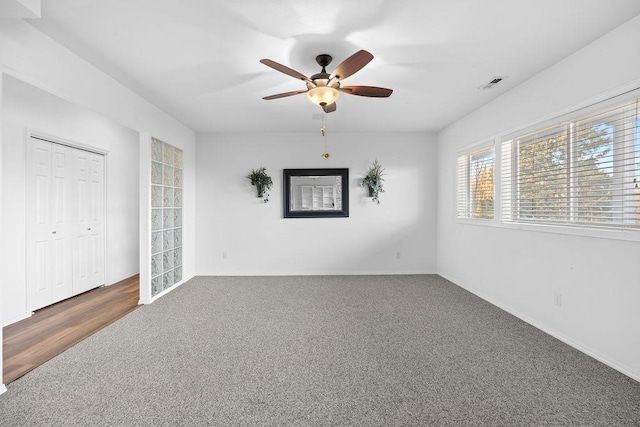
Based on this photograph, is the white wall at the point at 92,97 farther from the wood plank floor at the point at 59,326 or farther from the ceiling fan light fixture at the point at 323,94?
the ceiling fan light fixture at the point at 323,94

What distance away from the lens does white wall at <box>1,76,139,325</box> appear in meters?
3.20

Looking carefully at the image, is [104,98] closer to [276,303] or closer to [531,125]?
[276,303]

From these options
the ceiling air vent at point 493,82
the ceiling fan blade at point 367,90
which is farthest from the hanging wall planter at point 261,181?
the ceiling air vent at point 493,82

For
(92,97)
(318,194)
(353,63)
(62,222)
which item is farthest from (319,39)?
(62,222)

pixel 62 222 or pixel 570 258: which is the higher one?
pixel 62 222

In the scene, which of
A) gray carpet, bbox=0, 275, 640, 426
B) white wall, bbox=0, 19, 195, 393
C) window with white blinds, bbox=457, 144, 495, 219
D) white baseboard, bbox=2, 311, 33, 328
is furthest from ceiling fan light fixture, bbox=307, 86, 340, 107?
white baseboard, bbox=2, 311, 33, 328

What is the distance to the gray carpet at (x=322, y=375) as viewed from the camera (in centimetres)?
180

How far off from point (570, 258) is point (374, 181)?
2.99m

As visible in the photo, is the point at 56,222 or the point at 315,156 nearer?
the point at 56,222

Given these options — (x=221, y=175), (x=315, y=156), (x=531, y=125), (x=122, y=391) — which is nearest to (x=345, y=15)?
(x=531, y=125)

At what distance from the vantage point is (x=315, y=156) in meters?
5.42

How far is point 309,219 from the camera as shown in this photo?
214 inches

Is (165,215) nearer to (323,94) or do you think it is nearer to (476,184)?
(323,94)

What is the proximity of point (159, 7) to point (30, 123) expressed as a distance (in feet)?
8.21
